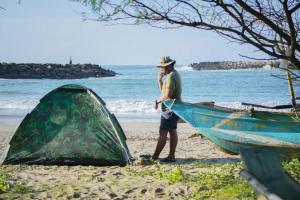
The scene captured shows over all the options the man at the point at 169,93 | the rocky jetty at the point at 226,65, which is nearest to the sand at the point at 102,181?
the man at the point at 169,93

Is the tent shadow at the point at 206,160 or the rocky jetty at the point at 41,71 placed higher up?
the rocky jetty at the point at 41,71

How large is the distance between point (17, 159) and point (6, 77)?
47.9 m

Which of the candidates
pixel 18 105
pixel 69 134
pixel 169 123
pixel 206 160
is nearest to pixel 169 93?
pixel 169 123

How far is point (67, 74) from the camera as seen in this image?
181 feet

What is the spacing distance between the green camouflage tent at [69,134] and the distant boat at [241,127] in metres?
1.17

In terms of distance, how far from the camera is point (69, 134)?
7.36m

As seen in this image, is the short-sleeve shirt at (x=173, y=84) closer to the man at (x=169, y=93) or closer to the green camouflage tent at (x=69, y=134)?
the man at (x=169, y=93)

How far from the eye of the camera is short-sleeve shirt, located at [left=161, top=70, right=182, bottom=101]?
23.4 feet

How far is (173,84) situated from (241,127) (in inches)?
53.2

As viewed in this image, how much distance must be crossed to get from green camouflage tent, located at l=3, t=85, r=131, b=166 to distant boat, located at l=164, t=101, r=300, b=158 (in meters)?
1.17

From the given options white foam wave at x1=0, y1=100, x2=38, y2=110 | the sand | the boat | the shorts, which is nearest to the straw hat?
the boat

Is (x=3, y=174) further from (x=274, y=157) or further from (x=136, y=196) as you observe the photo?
(x=274, y=157)

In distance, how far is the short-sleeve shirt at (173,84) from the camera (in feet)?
23.4

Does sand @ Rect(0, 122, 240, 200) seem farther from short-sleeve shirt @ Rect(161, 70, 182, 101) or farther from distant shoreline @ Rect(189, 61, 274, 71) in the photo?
distant shoreline @ Rect(189, 61, 274, 71)
